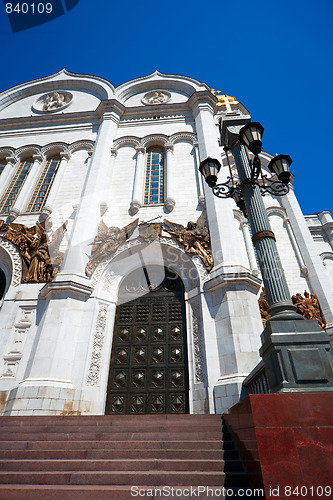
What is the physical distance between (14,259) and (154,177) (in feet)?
23.5

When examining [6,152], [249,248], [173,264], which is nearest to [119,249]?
[173,264]

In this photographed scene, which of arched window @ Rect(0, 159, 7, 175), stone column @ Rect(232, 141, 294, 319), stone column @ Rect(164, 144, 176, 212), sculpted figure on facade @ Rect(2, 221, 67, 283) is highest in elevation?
arched window @ Rect(0, 159, 7, 175)

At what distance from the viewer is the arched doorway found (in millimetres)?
8055

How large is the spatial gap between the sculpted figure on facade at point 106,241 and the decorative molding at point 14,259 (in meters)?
2.60

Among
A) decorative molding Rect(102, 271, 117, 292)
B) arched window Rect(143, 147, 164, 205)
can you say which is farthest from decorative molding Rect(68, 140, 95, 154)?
decorative molding Rect(102, 271, 117, 292)

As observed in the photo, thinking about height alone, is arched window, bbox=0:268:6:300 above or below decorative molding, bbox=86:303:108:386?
above

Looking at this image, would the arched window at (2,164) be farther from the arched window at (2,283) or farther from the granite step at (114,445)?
the granite step at (114,445)

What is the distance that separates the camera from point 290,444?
269cm

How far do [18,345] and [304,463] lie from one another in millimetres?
8492

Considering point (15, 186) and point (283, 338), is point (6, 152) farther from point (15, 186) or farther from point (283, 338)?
point (283, 338)

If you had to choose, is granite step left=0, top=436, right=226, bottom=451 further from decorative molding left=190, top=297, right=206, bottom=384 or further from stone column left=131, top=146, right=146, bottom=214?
stone column left=131, top=146, right=146, bottom=214

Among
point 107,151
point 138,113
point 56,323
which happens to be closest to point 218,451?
point 56,323

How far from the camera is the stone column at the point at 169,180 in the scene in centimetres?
1141

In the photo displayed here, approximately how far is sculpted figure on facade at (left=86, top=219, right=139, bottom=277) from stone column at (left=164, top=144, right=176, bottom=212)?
5.27 ft
